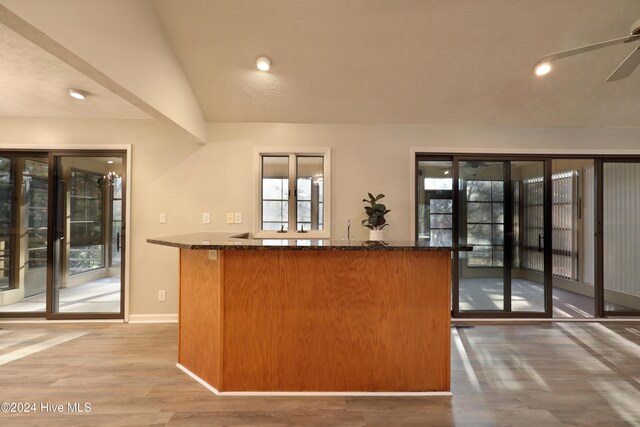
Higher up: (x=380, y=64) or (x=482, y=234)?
(x=380, y=64)

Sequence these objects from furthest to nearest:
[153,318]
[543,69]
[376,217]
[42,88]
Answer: [153,318] < [376,217] < [42,88] < [543,69]

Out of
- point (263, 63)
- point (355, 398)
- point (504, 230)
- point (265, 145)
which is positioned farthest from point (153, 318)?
point (504, 230)

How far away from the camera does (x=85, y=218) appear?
12.3 ft

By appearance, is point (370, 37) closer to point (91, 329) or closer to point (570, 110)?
point (570, 110)

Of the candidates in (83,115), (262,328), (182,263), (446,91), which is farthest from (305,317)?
(83,115)

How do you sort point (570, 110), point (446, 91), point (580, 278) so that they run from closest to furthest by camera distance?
1. point (446, 91)
2. point (570, 110)
3. point (580, 278)

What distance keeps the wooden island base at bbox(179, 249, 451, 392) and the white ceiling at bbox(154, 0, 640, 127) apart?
1859mm

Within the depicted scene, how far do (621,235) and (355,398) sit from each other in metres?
4.11

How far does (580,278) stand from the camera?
484cm

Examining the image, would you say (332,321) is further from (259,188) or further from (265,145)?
(265,145)

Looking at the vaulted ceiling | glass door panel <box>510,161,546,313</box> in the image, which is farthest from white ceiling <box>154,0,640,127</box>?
glass door panel <box>510,161,546,313</box>

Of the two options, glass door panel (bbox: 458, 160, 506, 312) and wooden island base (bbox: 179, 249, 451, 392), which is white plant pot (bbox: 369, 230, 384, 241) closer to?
glass door panel (bbox: 458, 160, 506, 312)

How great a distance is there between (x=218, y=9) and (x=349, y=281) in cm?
234

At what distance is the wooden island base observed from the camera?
216cm
